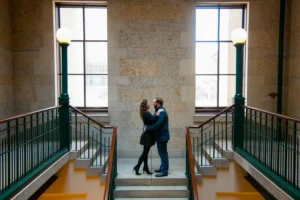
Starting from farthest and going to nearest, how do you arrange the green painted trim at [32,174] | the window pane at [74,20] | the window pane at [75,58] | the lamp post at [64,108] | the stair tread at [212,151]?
the window pane at [75,58] → the window pane at [74,20] → the stair tread at [212,151] → the lamp post at [64,108] → the green painted trim at [32,174]

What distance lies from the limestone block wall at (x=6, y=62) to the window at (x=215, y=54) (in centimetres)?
492

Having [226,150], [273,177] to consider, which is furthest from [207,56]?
[273,177]

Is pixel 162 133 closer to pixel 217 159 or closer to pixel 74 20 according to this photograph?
pixel 217 159

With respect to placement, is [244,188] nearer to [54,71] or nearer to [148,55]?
[148,55]

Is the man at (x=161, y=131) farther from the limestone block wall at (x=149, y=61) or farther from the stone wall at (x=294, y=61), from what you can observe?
the stone wall at (x=294, y=61)

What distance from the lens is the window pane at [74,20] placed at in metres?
7.95

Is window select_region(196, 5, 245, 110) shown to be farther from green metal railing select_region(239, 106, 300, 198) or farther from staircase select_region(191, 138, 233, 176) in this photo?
green metal railing select_region(239, 106, 300, 198)

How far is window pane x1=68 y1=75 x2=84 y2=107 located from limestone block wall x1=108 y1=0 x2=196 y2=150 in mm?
918

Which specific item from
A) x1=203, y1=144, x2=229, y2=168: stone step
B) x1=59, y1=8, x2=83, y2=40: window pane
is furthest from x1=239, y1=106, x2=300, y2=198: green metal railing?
x1=59, y1=8, x2=83, y2=40: window pane

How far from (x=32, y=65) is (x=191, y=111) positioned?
4.36 meters

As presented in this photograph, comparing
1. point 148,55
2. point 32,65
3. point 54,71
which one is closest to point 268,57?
point 148,55

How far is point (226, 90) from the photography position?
8.16m

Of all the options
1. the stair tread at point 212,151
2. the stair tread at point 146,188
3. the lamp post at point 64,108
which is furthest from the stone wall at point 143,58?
the stair tread at point 146,188

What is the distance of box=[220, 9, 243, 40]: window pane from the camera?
26.3ft
